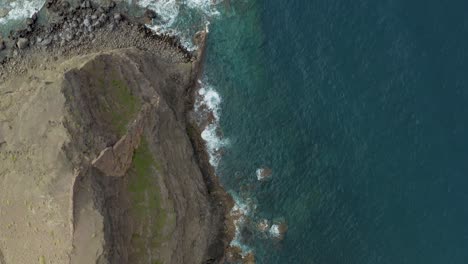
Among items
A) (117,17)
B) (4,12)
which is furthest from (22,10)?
(117,17)

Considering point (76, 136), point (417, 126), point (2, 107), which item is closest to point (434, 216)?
point (417, 126)

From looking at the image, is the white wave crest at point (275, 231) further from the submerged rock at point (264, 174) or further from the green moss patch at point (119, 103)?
the green moss patch at point (119, 103)

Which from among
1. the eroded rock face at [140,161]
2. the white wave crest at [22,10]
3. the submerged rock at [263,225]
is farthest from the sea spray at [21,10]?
the submerged rock at [263,225]


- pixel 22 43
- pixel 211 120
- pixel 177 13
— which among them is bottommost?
pixel 22 43

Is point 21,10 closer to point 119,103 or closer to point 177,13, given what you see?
point 177,13

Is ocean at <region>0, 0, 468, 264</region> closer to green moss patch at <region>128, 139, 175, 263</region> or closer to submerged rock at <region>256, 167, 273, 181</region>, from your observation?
submerged rock at <region>256, 167, 273, 181</region>

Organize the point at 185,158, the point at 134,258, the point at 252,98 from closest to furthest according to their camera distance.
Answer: the point at 134,258 < the point at 185,158 < the point at 252,98

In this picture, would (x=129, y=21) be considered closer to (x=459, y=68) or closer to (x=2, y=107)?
(x=2, y=107)
